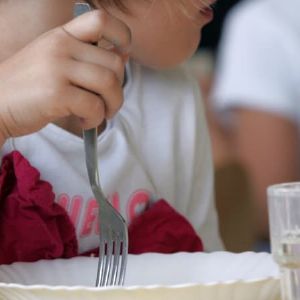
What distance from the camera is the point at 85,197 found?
1.08m

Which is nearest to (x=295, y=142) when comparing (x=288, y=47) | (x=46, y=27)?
(x=288, y=47)

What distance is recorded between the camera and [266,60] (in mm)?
2566

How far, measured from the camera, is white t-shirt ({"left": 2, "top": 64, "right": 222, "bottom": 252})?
107cm

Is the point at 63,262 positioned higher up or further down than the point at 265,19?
further down

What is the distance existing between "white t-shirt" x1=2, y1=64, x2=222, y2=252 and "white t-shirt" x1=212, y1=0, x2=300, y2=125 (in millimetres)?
1254

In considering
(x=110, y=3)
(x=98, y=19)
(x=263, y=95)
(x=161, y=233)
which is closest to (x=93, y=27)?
(x=98, y=19)

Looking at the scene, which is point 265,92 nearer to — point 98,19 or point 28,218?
Answer: point 28,218

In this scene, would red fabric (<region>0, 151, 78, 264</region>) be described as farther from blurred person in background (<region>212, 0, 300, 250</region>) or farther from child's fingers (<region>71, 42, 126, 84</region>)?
blurred person in background (<region>212, 0, 300, 250</region>)

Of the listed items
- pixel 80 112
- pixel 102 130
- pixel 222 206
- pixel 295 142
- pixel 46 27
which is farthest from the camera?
pixel 295 142

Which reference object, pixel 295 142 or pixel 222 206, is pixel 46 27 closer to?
pixel 222 206

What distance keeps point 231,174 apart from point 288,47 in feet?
3.07

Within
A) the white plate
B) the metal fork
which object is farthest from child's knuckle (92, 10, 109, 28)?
the white plate

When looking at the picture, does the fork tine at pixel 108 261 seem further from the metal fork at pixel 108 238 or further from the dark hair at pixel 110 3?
the dark hair at pixel 110 3

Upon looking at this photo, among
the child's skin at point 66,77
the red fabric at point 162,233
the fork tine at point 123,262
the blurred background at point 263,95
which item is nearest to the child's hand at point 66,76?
the child's skin at point 66,77
